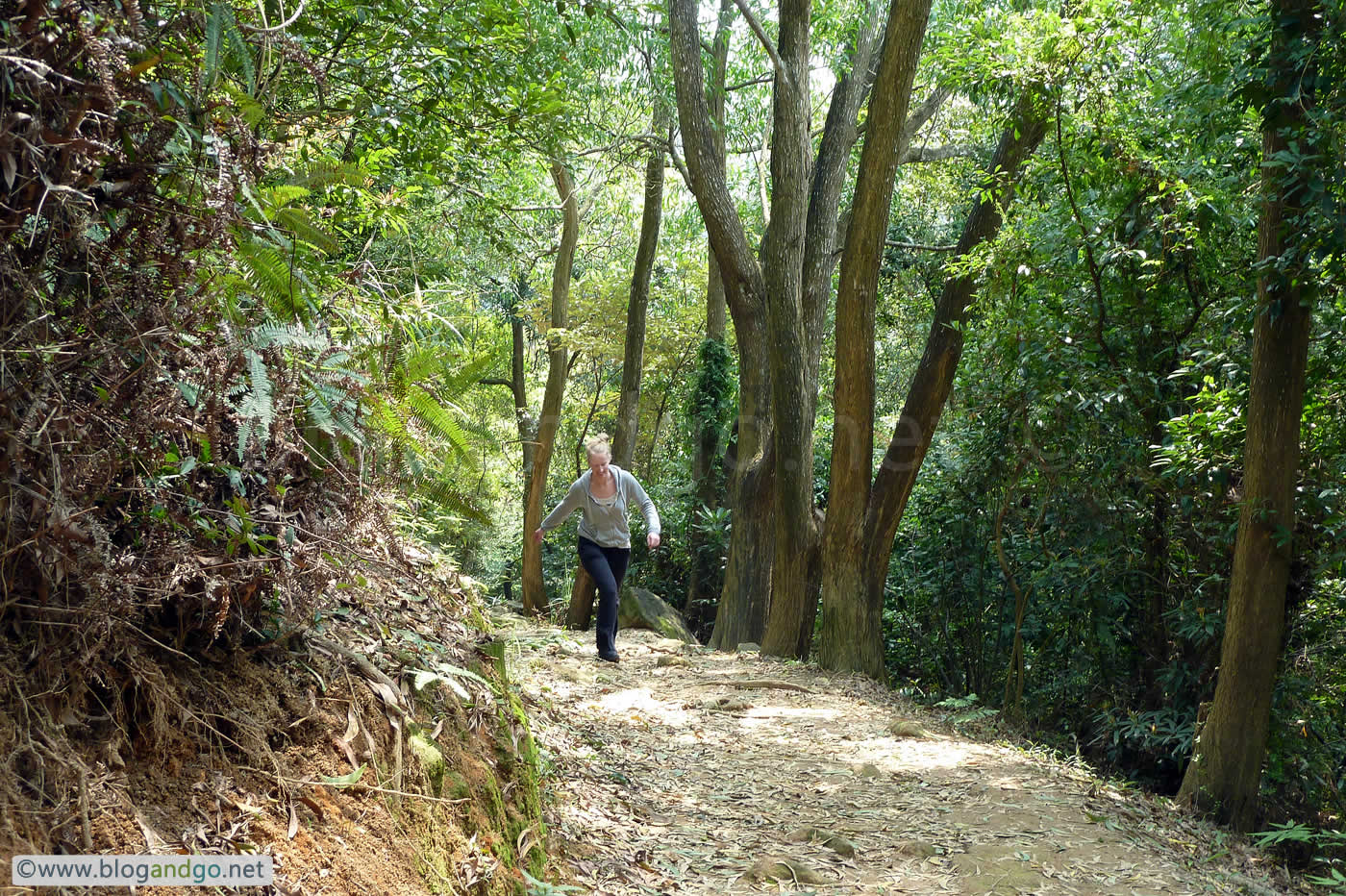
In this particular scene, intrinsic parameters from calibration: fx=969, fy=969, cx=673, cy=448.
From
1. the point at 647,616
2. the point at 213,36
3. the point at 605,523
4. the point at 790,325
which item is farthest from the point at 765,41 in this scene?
the point at 647,616

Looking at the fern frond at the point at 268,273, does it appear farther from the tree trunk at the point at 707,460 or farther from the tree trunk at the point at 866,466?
the tree trunk at the point at 707,460

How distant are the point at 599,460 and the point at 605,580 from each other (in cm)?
108

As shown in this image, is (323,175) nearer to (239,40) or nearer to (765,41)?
(239,40)

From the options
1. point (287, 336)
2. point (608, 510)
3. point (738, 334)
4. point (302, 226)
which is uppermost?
point (738, 334)

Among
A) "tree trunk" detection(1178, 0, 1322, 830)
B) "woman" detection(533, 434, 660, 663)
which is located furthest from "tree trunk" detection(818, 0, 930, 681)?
"tree trunk" detection(1178, 0, 1322, 830)

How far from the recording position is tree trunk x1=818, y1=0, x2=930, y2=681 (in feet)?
30.2

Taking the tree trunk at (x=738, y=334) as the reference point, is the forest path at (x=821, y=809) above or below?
below

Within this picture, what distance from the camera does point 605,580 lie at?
8727 millimetres

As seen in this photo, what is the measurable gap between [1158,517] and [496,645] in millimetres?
6351

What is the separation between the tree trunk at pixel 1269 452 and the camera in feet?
18.9

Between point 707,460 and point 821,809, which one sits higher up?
point 707,460

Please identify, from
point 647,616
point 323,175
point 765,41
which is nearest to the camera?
point 323,175

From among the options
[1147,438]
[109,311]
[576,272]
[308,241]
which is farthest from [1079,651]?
[576,272]

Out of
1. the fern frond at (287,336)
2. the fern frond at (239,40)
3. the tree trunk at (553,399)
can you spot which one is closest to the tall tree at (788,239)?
the tree trunk at (553,399)
